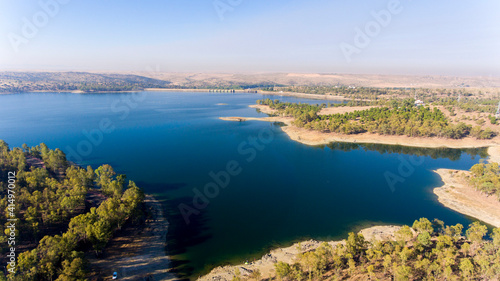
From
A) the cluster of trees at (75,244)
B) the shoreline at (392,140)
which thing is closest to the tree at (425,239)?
the cluster of trees at (75,244)

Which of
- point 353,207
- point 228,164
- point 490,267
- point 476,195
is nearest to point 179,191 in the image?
point 228,164

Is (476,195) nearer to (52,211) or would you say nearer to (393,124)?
(393,124)

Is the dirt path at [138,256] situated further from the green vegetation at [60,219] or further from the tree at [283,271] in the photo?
the tree at [283,271]

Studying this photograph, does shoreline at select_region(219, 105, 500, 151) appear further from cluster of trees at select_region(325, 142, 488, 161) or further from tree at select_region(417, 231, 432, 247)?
tree at select_region(417, 231, 432, 247)

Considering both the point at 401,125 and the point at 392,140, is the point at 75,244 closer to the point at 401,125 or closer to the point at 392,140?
the point at 392,140

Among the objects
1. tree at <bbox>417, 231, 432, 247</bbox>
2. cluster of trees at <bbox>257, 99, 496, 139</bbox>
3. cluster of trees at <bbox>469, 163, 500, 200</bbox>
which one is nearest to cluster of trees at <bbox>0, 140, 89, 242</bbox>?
tree at <bbox>417, 231, 432, 247</bbox>
